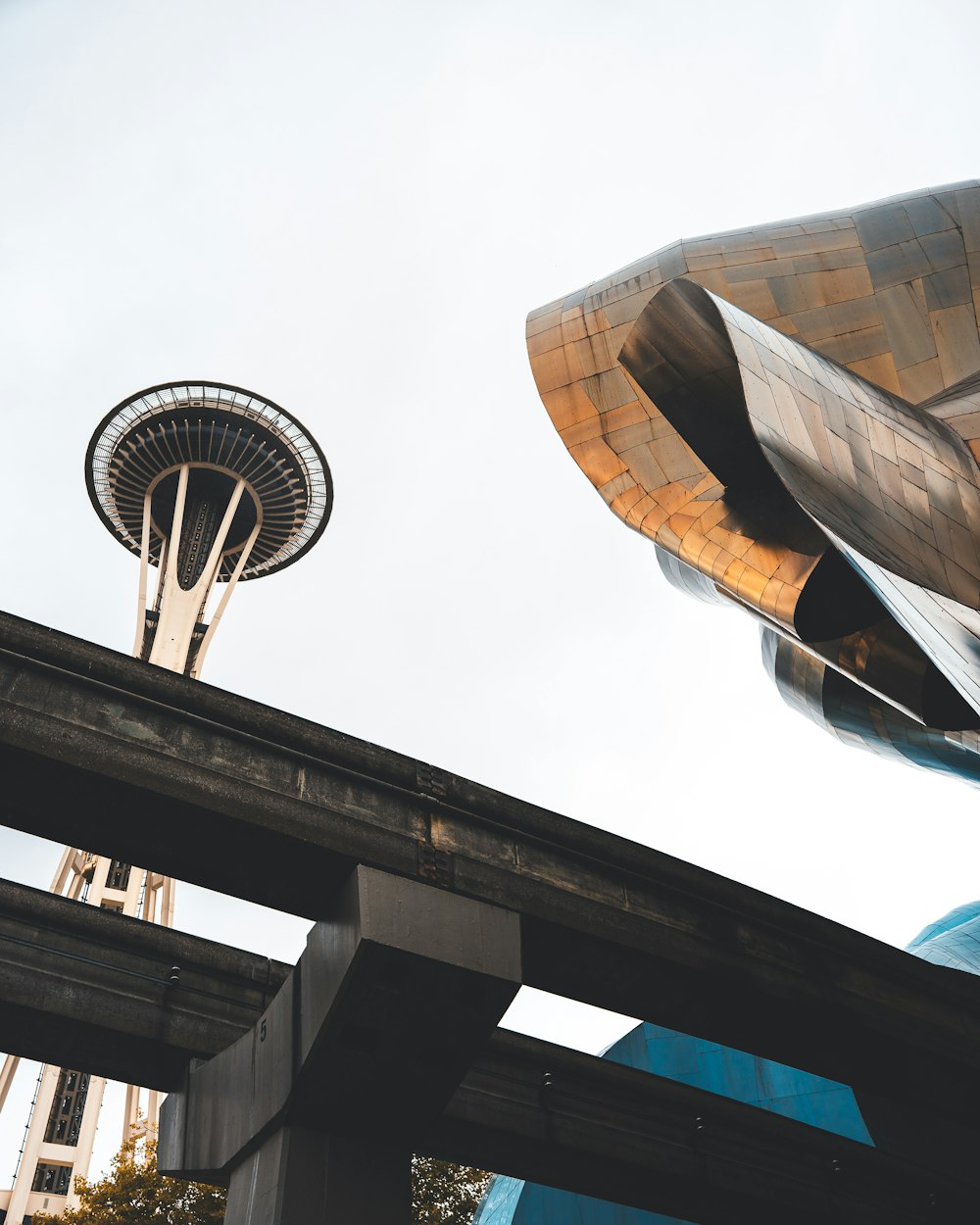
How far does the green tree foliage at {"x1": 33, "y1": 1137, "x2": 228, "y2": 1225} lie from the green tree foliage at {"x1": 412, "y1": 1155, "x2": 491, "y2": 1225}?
4.58 metres

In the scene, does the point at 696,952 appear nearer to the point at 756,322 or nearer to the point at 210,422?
the point at 756,322

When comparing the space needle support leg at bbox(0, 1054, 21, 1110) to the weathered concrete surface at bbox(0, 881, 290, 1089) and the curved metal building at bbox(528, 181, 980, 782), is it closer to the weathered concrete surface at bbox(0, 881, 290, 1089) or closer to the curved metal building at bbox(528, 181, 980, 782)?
the weathered concrete surface at bbox(0, 881, 290, 1089)

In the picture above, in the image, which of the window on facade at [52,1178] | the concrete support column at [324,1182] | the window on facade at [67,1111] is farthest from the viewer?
the window on facade at [67,1111]

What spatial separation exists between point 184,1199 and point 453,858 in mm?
19915

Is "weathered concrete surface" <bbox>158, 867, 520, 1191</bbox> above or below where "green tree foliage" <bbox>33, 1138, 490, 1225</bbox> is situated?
below

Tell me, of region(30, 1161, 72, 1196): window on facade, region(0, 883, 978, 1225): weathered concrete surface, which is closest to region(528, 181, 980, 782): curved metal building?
region(0, 883, 978, 1225): weathered concrete surface

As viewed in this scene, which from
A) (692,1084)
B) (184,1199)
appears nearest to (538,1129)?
(692,1084)

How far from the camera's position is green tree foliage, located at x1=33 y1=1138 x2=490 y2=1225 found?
2288 cm

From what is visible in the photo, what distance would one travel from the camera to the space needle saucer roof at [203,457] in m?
56.6

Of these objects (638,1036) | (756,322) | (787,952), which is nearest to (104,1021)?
(787,952)

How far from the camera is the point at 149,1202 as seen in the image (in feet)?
76.2

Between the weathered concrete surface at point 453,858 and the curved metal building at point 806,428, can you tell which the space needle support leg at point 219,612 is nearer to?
the curved metal building at point 806,428

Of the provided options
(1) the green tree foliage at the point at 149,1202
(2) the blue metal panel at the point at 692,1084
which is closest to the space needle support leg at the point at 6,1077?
(1) the green tree foliage at the point at 149,1202

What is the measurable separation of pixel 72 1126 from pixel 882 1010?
40.5 meters
